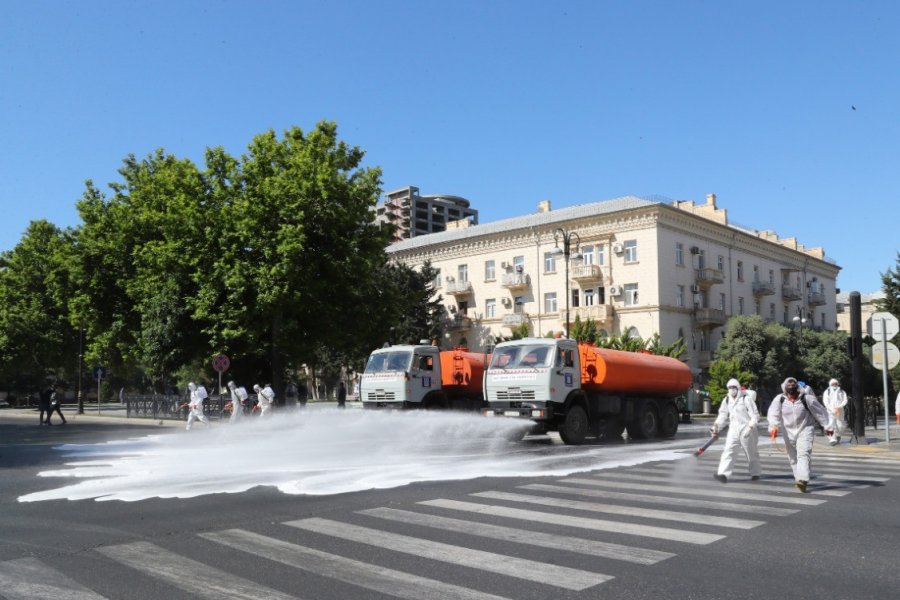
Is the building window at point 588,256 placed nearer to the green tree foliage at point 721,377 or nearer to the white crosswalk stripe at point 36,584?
the green tree foliage at point 721,377

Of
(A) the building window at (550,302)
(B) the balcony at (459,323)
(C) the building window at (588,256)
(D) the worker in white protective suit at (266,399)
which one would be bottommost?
(D) the worker in white protective suit at (266,399)

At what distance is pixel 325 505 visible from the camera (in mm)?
9898

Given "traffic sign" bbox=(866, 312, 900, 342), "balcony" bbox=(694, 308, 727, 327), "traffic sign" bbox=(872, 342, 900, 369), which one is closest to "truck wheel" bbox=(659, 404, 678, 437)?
"traffic sign" bbox=(872, 342, 900, 369)

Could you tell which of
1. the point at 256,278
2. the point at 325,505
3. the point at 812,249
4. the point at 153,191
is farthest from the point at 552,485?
the point at 812,249

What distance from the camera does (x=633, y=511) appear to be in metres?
9.32

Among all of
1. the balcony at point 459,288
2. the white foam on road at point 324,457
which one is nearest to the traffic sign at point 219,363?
the white foam on road at point 324,457

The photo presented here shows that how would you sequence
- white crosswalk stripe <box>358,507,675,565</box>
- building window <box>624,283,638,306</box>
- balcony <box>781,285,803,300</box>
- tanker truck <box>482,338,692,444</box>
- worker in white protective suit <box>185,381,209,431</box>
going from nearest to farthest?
white crosswalk stripe <box>358,507,675,565</box> < tanker truck <box>482,338,692,444</box> < worker in white protective suit <box>185,381,209,431</box> < building window <box>624,283,638,306</box> < balcony <box>781,285,803,300</box>

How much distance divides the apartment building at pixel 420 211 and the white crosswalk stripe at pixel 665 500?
13362cm

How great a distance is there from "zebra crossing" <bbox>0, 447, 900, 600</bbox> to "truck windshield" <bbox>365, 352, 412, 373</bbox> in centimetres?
1151

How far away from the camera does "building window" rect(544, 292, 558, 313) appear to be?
58.7 meters

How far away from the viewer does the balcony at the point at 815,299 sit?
241 ft

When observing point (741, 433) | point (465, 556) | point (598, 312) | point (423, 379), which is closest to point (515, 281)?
point (598, 312)

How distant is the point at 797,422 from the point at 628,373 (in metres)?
10.5

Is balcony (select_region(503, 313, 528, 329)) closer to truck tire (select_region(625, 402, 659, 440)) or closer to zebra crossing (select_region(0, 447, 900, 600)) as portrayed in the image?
truck tire (select_region(625, 402, 659, 440))
